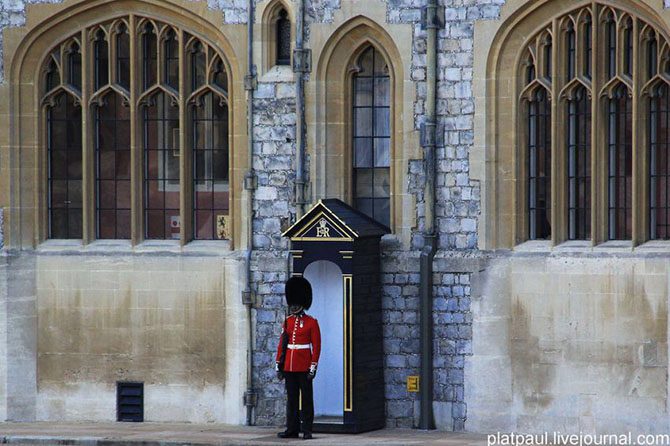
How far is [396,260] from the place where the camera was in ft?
78.5

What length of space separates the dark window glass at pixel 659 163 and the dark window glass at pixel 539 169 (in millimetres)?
1290

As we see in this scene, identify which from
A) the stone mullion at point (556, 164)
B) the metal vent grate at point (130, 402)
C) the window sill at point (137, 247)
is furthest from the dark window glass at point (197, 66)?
the stone mullion at point (556, 164)

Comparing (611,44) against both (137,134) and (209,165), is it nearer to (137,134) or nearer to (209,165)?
(209,165)

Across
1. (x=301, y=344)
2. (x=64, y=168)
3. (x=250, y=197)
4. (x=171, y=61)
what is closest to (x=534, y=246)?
(x=301, y=344)

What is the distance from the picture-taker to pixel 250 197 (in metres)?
24.4

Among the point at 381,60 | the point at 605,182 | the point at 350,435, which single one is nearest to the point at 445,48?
the point at 381,60

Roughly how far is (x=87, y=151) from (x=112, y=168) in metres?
0.37

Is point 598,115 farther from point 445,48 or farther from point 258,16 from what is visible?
point 258,16

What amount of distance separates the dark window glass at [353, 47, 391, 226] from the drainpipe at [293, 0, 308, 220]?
2.17 feet

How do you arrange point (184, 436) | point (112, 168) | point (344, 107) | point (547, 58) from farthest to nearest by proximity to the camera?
point (112, 168) → point (344, 107) → point (547, 58) → point (184, 436)

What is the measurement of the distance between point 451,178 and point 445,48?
4.88 feet

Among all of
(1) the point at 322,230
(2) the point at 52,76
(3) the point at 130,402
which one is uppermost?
(2) the point at 52,76

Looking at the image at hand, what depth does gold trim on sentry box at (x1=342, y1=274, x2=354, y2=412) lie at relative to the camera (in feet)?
76.5

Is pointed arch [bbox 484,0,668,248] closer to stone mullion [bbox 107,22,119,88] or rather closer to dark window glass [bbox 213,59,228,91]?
dark window glass [bbox 213,59,228,91]
